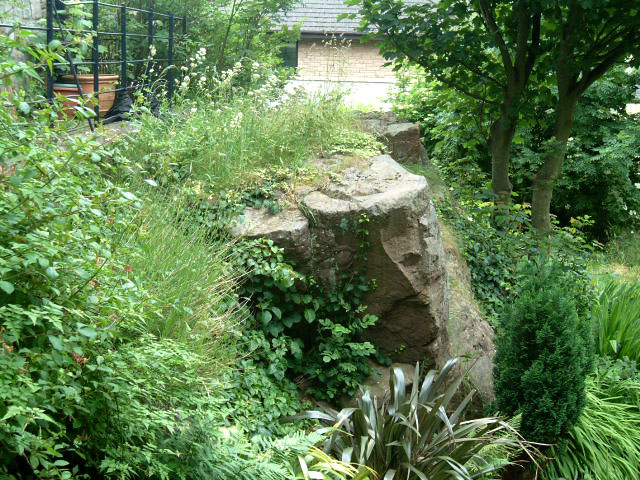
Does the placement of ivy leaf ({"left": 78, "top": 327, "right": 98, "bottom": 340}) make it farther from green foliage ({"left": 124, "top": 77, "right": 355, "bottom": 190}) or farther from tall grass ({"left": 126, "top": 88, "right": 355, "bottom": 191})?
tall grass ({"left": 126, "top": 88, "right": 355, "bottom": 191})

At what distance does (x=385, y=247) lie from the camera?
4918 mm

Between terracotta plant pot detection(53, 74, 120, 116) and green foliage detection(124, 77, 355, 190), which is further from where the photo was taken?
terracotta plant pot detection(53, 74, 120, 116)

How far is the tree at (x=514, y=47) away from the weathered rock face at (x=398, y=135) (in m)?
0.74

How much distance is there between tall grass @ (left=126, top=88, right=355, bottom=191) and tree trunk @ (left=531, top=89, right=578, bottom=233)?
111 inches

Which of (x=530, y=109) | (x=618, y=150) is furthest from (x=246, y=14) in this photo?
(x=618, y=150)

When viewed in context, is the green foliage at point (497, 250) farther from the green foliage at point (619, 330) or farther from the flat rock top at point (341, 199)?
the flat rock top at point (341, 199)

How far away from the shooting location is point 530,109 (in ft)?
25.2

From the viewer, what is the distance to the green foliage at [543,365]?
4.41m

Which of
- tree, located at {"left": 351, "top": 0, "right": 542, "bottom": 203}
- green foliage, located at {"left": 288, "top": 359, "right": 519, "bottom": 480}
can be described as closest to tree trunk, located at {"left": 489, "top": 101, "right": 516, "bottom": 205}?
tree, located at {"left": 351, "top": 0, "right": 542, "bottom": 203}

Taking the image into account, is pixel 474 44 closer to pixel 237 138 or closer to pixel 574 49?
pixel 574 49

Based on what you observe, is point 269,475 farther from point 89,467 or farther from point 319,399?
point 319,399

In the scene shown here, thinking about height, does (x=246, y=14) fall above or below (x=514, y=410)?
above

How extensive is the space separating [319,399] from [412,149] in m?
4.00

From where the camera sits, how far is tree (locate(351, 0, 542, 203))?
7215 millimetres
